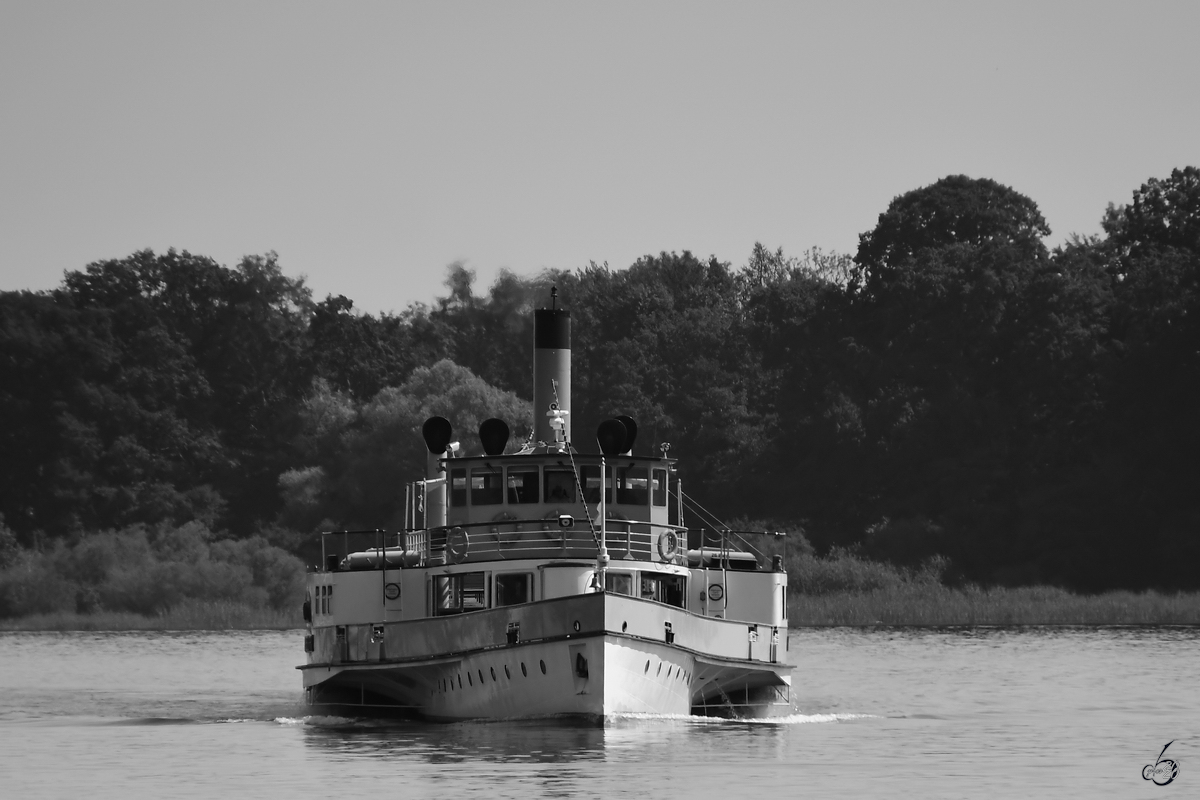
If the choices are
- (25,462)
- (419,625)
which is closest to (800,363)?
(25,462)

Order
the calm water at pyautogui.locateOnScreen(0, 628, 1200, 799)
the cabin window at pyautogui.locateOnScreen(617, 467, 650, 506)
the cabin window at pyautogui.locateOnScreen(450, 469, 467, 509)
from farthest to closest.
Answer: the cabin window at pyautogui.locateOnScreen(450, 469, 467, 509), the cabin window at pyautogui.locateOnScreen(617, 467, 650, 506), the calm water at pyautogui.locateOnScreen(0, 628, 1200, 799)

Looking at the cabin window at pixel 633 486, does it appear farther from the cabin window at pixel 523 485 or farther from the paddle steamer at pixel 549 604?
the cabin window at pixel 523 485

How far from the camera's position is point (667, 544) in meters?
41.8

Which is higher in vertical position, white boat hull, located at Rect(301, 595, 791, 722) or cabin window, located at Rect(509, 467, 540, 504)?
cabin window, located at Rect(509, 467, 540, 504)

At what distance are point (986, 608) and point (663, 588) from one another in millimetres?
42728

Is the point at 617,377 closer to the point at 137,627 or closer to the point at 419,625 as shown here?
the point at 137,627

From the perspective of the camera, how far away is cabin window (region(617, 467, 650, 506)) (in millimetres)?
43812

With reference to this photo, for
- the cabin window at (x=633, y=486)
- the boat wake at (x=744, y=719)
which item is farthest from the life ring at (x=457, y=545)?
the boat wake at (x=744, y=719)

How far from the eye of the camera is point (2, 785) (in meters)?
33.5

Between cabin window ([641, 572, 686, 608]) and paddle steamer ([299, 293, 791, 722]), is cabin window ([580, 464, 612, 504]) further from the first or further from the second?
cabin window ([641, 572, 686, 608])

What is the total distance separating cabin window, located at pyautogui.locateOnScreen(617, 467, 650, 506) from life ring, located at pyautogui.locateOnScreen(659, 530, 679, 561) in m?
1.68

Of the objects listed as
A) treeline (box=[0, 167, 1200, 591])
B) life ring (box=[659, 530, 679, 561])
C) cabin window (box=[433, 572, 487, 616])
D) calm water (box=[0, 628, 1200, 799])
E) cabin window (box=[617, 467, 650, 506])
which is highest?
treeline (box=[0, 167, 1200, 591])

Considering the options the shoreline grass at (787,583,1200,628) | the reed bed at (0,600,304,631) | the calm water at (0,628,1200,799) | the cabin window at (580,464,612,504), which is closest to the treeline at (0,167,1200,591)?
the shoreline grass at (787,583,1200,628)

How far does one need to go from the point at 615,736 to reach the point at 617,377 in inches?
3109
